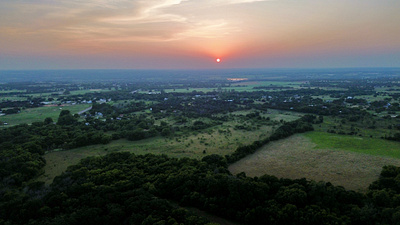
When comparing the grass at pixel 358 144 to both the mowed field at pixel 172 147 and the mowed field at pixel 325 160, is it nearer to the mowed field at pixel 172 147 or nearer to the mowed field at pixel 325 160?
the mowed field at pixel 325 160

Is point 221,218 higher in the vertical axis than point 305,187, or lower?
lower

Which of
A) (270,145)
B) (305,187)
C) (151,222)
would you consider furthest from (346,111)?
(151,222)

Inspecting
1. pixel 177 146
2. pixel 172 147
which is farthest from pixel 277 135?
pixel 172 147

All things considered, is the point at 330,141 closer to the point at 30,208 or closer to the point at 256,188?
the point at 256,188

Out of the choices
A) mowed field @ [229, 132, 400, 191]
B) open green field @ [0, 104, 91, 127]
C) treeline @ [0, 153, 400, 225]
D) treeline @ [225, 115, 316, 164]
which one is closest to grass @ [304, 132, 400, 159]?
mowed field @ [229, 132, 400, 191]

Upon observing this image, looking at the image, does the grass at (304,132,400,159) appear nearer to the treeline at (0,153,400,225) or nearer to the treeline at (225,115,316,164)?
the treeline at (225,115,316,164)

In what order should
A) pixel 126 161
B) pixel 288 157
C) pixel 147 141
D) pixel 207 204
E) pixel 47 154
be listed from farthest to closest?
pixel 147 141, pixel 47 154, pixel 288 157, pixel 126 161, pixel 207 204
